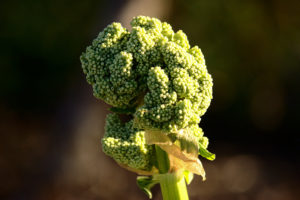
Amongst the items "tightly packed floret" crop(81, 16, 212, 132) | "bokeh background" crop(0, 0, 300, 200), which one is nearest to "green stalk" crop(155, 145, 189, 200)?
"tightly packed floret" crop(81, 16, 212, 132)

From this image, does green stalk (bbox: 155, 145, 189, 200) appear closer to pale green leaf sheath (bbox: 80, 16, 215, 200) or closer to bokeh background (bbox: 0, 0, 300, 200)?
pale green leaf sheath (bbox: 80, 16, 215, 200)

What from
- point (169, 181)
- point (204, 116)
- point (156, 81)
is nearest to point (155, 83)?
point (156, 81)

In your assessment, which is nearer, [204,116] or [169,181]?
[169,181]

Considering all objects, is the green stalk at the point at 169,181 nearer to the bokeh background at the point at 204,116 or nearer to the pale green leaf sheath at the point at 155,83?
the pale green leaf sheath at the point at 155,83

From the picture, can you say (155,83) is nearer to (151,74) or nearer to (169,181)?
(151,74)

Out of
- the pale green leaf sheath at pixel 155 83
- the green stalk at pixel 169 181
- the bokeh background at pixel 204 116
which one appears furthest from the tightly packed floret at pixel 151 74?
the bokeh background at pixel 204 116
